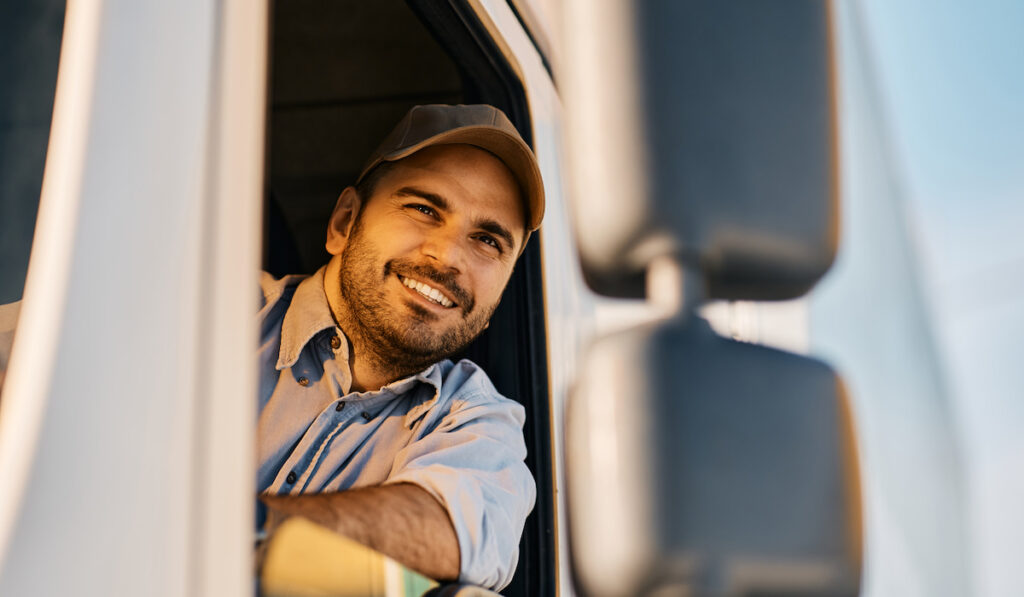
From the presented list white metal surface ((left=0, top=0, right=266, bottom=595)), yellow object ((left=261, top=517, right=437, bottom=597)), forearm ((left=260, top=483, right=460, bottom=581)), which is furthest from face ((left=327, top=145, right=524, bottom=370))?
→ white metal surface ((left=0, top=0, right=266, bottom=595))

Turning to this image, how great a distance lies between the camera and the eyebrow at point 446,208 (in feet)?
5.33

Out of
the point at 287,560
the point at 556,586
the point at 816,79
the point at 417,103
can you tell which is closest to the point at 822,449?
the point at 816,79

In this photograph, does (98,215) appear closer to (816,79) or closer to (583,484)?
(583,484)

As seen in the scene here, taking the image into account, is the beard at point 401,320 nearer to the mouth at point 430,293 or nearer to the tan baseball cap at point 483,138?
the mouth at point 430,293

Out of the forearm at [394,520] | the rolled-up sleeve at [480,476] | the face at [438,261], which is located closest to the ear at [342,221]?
the face at [438,261]

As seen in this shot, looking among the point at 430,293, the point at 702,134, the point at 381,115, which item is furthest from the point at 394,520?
the point at 381,115

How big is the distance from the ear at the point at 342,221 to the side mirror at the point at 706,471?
124 cm

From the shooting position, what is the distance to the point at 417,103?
197 cm

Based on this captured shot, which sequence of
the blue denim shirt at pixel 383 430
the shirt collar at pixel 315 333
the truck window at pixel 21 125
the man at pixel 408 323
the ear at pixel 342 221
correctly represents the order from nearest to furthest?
Result: the truck window at pixel 21 125, the blue denim shirt at pixel 383 430, the man at pixel 408 323, the shirt collar at pixel 315 333, the ear at pixel 342 221

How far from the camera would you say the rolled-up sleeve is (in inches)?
45.3

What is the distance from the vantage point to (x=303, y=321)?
1649 millimetres

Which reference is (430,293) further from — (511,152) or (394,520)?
(394,520)

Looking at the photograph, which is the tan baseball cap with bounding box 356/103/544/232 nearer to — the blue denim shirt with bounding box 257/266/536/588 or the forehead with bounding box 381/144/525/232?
the forehead with bounding box 381/144/525/232

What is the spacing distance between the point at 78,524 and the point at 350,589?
0.97ft
